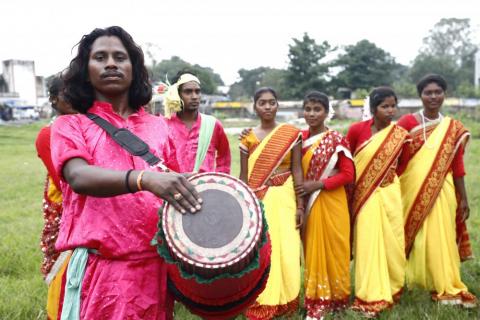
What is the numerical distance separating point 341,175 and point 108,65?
105 inches

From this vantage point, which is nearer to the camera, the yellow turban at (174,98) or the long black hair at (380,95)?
the long black hair at (380,95)

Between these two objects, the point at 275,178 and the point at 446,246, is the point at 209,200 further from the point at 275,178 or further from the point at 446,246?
the point at 446,246

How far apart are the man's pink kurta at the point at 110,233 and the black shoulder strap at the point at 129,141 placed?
0.03 m

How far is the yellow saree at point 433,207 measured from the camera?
175 inches

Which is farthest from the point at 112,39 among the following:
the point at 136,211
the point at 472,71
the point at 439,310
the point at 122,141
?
the point at 472,71

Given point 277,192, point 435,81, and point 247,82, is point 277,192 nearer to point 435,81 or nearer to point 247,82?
point 435,81

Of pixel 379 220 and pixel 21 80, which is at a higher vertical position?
pixel 21 80

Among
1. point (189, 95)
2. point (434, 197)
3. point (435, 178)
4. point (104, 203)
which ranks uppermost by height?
point (189, 95)

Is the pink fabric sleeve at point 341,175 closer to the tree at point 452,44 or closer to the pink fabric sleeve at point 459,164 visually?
the pink fabric sleeve at point 459,164

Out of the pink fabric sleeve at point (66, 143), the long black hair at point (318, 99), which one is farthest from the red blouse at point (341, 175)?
the pink fabric sleeve at point (66, 143)

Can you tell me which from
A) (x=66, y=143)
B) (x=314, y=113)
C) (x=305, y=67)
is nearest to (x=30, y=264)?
(x=314, y=113)

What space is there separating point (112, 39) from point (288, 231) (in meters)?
2.54

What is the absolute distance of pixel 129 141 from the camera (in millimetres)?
2014

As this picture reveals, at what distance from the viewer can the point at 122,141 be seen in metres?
2.00
